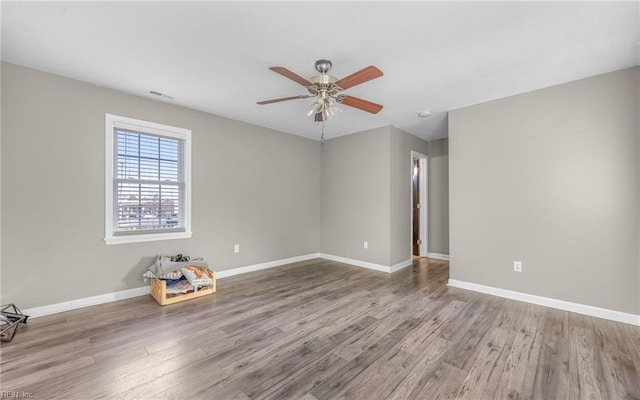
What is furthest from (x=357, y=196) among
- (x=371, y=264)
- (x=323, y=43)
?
(x=323, y=43)

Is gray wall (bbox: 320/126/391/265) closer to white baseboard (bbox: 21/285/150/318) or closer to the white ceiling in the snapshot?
the white ceiling

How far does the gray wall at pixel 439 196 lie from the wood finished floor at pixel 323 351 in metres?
2.40

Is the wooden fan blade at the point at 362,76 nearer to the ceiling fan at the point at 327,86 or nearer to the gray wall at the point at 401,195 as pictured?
the ceiling fan at the point at 327,86

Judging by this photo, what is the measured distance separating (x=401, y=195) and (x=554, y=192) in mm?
2176

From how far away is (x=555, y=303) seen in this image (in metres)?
3.07

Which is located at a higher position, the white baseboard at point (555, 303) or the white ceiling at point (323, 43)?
the white ceiling at point (323, 43)

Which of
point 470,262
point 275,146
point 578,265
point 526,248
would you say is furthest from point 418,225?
point 275,146

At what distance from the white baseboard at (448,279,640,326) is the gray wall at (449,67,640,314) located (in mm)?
54

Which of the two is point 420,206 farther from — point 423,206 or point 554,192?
point 554,192

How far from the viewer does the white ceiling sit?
190 centimetres

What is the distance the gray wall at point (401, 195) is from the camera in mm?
4699

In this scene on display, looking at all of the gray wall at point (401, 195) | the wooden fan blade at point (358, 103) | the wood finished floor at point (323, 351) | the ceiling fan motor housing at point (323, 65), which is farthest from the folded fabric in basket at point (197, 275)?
the gray wall at point (401, 195)

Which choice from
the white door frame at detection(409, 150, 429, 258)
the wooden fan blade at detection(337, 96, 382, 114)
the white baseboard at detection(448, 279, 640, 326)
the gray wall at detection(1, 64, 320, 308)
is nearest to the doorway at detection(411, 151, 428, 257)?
the white door frame at detection(409, 150, 429, 258)

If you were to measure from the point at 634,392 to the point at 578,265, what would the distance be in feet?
5.16
